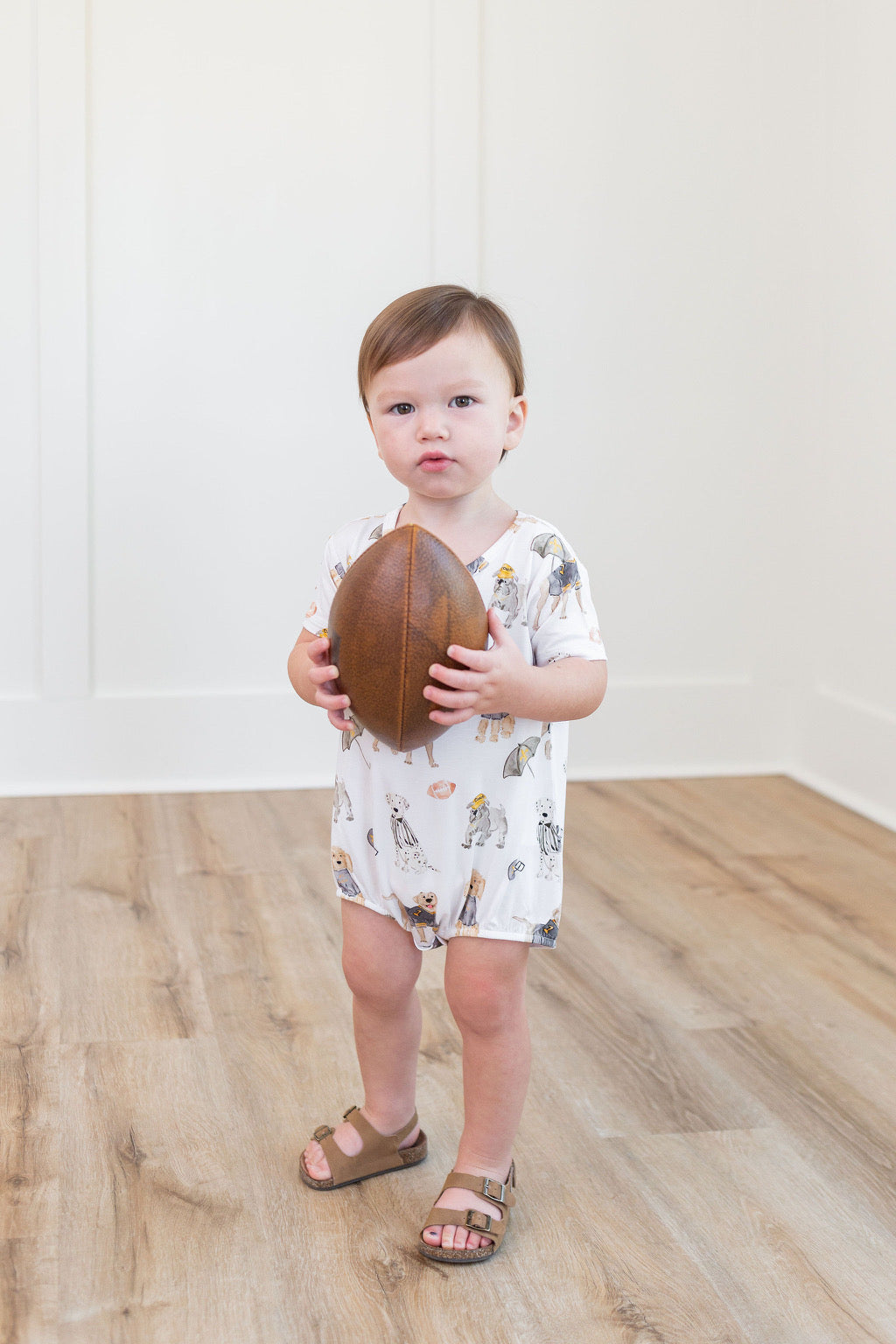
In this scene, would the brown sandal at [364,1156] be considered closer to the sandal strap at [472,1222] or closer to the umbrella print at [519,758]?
the sandal strap at [472,1222]

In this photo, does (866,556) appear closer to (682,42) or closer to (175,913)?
(682,42)

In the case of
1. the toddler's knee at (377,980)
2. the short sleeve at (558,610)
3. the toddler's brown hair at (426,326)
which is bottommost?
the toddler's knee at (377,980)

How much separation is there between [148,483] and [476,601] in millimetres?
1963

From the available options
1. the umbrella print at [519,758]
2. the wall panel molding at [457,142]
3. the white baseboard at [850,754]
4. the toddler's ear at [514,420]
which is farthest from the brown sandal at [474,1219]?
the wall panel molding at [457,142]

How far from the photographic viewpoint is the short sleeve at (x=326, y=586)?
1331 millimetres

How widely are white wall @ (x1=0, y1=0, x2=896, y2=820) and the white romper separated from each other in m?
1.84

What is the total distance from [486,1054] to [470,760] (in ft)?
1.02

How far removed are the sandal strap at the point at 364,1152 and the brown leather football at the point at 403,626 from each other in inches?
19.8

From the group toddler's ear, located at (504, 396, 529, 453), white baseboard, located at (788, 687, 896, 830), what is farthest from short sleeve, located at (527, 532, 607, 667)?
white baseboard, located at (788, 687, 896, 830)

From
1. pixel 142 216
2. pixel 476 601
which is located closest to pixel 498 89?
pixel 142 216

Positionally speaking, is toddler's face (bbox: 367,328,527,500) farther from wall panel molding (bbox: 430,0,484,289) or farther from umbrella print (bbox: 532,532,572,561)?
wall panel molding (bbox: 430,0,484,289)

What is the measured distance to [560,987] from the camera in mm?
1944

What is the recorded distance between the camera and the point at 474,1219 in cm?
128

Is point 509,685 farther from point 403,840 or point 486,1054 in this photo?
point 486,1054
